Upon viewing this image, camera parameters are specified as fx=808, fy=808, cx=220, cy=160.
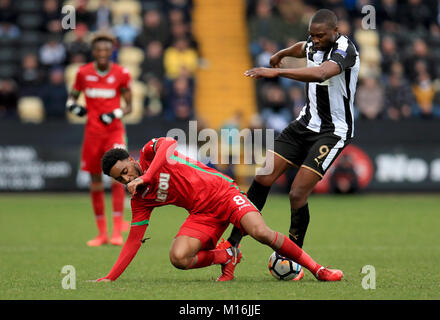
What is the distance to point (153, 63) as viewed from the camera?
19672mm

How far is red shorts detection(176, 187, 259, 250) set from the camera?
7.21 m

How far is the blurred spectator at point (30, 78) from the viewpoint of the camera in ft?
62.6

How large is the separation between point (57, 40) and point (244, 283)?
14.4m

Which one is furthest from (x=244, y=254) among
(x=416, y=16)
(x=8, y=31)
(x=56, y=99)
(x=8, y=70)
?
(x=416, y=16)

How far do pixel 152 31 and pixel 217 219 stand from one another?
1373 cm

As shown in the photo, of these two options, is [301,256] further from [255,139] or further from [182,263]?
[255,139]

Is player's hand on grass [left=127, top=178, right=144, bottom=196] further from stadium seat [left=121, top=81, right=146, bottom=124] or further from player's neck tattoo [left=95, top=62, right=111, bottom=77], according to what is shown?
stadium seat [left=121, top=81, right=146, bottom=124]

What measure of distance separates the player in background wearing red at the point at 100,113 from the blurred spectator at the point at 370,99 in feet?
29.1

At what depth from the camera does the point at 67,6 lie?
20.5 m

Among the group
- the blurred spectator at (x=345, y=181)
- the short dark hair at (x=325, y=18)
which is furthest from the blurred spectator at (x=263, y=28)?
the short dark hair at (x=325, y=18)

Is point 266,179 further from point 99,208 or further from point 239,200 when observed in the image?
point 99,208

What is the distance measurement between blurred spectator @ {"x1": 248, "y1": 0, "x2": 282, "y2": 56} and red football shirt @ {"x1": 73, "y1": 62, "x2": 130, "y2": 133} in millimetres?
9849

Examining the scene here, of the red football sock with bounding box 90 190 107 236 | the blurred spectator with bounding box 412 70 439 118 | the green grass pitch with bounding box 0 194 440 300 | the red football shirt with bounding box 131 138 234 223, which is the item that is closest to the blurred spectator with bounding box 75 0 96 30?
the green grass pitch with bounding box 0 194 440 300

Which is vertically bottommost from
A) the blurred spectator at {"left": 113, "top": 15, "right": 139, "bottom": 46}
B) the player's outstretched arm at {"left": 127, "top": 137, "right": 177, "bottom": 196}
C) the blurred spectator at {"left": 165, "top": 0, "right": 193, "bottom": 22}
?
the player's outstretched arm at {"left": 127, "top": 137, "right": 177, "bottom": 196}
